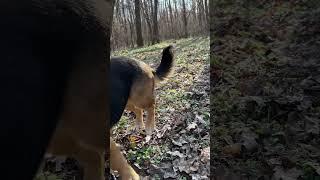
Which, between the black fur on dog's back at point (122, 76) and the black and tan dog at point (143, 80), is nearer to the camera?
the black fur on dog's back at point (122, 76)

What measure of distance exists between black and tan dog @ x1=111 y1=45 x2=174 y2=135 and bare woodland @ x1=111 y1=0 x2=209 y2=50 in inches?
6.4

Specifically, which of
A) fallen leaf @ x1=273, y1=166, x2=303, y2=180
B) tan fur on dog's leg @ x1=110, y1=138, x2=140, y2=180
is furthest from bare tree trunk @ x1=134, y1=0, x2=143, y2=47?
tan fur on dog's leg @ x1=110, y1=138, x2=140, y2=180

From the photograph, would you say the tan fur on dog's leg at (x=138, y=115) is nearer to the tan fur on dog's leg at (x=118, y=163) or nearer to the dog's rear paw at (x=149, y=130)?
the dog's rear paw at (x=149, y=130)

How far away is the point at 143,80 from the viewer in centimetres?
377

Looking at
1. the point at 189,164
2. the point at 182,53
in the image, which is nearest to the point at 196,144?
the point at 189,164

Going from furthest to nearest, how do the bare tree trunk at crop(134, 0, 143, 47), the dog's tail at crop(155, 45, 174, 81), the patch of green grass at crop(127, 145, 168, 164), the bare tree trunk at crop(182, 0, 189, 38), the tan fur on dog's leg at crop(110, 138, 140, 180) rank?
the bare tree trunk at crop(182, 0, 189, 38) → the dog's tail at crop(155, 45, 174, 81) → the bare tree trunk at crop(134, 0, 143, 47) → the patch of green grass at crop(127, 145, 168, 164) → the tan fur on dog's leg at crop(110, 138, 140, 180)

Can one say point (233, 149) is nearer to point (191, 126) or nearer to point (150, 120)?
point (191, 126)

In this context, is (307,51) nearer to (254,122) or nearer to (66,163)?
(254,122)

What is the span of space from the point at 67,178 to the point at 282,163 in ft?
6.08

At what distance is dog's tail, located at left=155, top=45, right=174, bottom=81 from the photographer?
3.83 meters

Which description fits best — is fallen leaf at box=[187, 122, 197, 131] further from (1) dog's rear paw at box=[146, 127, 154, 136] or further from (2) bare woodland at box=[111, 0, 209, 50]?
(2) bare woodland at box=[111, 0, 209, 50]

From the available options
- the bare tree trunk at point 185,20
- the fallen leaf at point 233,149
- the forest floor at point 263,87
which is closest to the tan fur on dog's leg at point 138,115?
the forest floor at point 263,87

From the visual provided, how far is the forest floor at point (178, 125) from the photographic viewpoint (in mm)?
2936

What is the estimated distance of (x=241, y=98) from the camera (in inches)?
128
